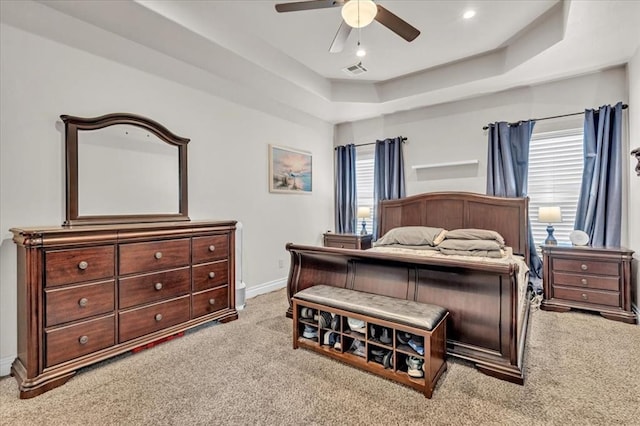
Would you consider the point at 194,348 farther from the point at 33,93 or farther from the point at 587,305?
the point at 587,305

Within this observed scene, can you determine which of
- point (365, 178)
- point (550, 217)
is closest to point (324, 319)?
point (550, 217)

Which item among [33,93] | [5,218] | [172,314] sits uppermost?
[33,93]

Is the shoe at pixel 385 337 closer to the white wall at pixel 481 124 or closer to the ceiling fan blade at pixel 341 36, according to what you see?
the ceiling fan blade at pixel 341 36

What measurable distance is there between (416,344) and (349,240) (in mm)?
2886

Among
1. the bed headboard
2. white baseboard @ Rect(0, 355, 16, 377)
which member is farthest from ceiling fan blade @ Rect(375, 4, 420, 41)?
white baseboard @ Rect(0, 355, 16, 377)

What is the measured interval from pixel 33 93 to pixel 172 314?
2104 mm

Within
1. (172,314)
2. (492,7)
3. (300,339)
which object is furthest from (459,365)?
(492,7)

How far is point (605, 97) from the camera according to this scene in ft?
11.5

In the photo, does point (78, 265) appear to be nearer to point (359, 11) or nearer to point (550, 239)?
point (359, 11)

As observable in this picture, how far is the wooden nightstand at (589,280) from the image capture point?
3.11 meters

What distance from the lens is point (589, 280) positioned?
3270 mm

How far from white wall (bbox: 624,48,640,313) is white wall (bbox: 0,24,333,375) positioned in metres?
3.89

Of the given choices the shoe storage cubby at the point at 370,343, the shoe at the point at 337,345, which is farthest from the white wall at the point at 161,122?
the shoe at the point at 337,345

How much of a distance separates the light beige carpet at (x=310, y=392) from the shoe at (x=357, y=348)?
117 millimetres
